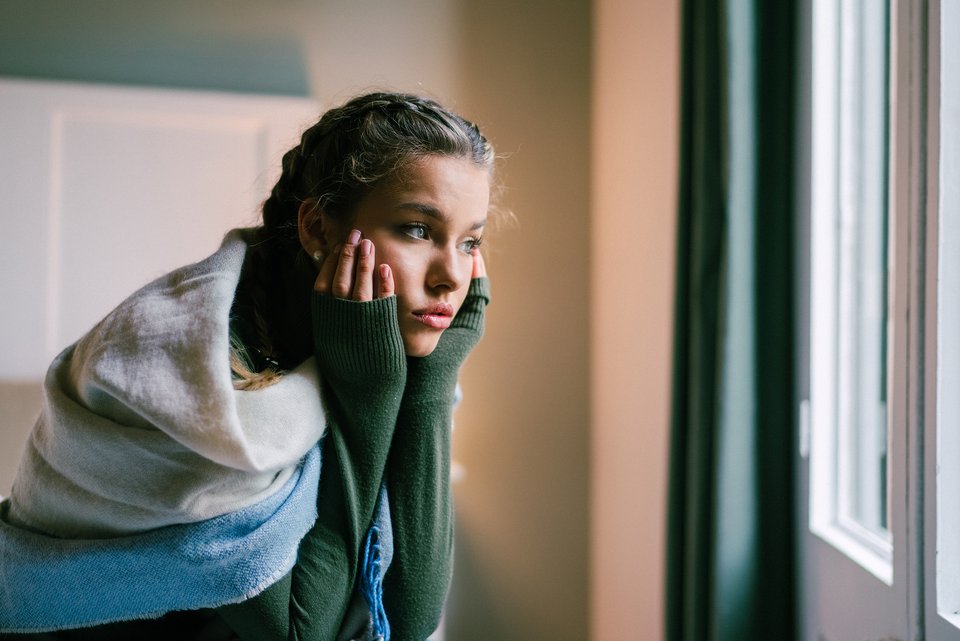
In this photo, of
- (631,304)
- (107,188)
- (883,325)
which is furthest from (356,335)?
(107,188)

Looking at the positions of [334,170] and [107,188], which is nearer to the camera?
[334,170]

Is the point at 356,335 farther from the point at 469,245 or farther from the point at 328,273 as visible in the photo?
the point at 469,245

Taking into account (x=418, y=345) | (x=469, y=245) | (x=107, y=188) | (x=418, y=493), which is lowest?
(x=418, y=493)

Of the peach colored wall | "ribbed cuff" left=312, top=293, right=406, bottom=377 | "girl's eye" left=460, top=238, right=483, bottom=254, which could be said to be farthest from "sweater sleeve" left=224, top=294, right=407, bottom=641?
the peach colored wall

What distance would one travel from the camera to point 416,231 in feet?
2.49

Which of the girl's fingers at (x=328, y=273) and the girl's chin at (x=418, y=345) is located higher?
the girl's fingers at (x=328, y=273)

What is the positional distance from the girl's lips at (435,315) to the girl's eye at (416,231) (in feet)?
0.25

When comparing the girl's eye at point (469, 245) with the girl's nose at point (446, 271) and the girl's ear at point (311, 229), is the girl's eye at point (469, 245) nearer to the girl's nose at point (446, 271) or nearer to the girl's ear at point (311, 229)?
the girl's nose at point (446, 271)

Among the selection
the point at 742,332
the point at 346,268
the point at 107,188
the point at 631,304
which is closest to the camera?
the point at 346,268

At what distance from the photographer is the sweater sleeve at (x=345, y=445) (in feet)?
2.29

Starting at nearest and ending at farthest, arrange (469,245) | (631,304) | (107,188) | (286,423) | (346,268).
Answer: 1. (286,423)
2. (346,268)
3. (469,245)
4. (631,304)
5. (107,188)

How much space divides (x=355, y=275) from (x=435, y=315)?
0.10 meters

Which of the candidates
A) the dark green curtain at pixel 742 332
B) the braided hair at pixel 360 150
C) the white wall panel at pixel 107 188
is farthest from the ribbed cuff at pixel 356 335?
the white wall panel at pixel 107 188

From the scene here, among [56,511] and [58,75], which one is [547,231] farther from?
[56,511]
